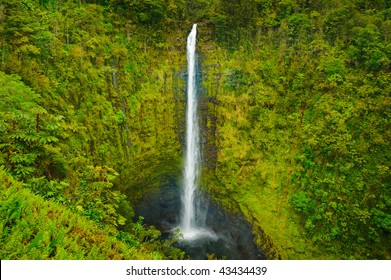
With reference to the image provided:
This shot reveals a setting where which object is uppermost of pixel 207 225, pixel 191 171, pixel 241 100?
pixel 241 100

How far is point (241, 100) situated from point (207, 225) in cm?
983

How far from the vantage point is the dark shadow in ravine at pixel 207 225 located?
16.7 meters

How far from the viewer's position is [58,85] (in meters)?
12.1

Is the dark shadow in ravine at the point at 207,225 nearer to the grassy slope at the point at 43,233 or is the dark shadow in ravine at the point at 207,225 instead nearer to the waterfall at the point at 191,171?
the waterfall at the point at 191,171

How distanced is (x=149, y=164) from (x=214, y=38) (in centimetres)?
1208

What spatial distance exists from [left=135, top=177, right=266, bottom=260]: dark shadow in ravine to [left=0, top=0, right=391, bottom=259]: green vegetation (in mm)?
877

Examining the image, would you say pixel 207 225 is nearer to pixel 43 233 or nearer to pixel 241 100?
pixel 241 100

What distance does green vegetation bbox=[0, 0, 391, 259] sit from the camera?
40.5 feet

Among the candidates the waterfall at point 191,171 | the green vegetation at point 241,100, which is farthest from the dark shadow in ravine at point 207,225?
the green vegetation at point 241,100

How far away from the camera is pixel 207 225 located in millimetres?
19547

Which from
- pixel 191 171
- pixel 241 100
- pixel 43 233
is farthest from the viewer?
pixel 191 171

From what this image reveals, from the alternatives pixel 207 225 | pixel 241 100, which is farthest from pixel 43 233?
pixel 207 225

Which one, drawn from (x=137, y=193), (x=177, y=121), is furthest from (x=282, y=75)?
(x=137, y=193)

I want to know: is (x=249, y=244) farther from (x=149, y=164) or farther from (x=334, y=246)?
(x=149, y=164)
